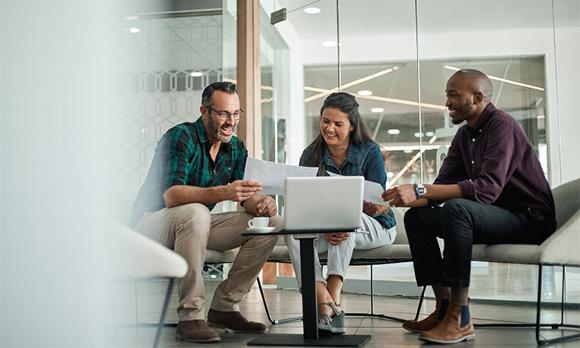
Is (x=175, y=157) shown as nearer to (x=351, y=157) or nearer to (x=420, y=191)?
(x=351, y=157)

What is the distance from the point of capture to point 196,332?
9.32 feet

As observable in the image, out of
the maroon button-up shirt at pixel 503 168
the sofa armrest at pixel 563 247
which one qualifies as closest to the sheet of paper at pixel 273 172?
the maroon button-up shirt at pixel 503 168

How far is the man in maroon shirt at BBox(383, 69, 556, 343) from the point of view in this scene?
9.14 feet

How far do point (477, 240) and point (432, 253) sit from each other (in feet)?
0.67

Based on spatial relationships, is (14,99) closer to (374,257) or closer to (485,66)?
(374,257)

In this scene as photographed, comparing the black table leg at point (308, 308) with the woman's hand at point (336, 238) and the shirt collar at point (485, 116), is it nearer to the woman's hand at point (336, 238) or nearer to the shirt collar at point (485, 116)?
the woman's hand at point (336, 238)

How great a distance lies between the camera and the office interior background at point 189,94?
1.10m

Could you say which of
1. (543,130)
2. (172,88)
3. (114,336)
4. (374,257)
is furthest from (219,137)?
(172,88)

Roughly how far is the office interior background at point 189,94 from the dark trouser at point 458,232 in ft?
3.68

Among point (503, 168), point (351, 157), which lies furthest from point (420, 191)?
point (351, 157)

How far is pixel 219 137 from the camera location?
3.25 metres

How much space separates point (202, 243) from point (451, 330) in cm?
95

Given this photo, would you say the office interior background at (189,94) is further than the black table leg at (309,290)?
No

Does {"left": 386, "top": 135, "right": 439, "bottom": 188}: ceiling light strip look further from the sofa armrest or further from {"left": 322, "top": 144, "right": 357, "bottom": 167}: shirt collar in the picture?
the sofa armrest
